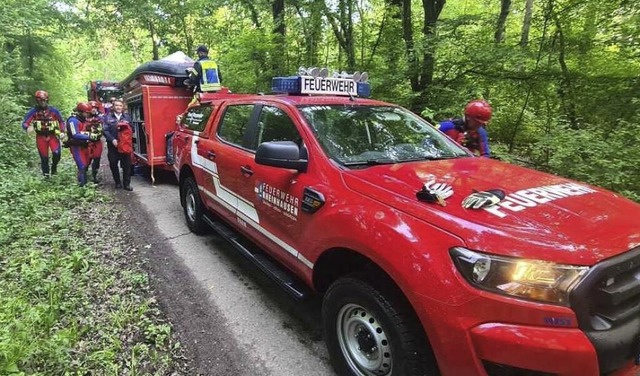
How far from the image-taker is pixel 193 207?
550 centimetres

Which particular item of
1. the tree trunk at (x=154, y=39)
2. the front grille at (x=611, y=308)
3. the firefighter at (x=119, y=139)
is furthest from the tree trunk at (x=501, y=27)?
the tree trunk at (x=154, y=39)

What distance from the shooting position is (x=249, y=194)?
3822mm

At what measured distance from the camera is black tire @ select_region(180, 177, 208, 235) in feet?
17.3

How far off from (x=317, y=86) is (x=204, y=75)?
4.79m

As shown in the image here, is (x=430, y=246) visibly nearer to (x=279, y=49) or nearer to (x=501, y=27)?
(x=501, y=27)

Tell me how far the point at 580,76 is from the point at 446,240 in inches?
236

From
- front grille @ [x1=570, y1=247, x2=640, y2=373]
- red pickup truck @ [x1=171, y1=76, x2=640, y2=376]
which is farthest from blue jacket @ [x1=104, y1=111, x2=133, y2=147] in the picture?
front grille @ [x1=570, y1=247, x2=640, y2=373]

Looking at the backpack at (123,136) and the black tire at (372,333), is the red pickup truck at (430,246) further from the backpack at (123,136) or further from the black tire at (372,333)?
the backpack at (123,136)

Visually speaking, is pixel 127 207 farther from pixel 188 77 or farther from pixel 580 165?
pixel 580 165

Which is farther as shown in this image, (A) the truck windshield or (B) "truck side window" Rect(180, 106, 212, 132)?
(B) "truck side window" Rect(180, 106, 212, 132)

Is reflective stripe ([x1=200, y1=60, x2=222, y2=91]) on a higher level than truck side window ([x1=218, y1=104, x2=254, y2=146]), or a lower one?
higher

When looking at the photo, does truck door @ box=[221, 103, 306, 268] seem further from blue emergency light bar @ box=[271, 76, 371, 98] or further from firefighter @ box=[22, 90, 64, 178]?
firefighter @ box=[22, 90, 64, 178]

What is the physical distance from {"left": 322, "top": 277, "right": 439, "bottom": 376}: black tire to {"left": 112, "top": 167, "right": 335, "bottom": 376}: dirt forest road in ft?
1.29

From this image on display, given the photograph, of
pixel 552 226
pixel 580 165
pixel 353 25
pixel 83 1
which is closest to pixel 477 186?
pixel 552 226
